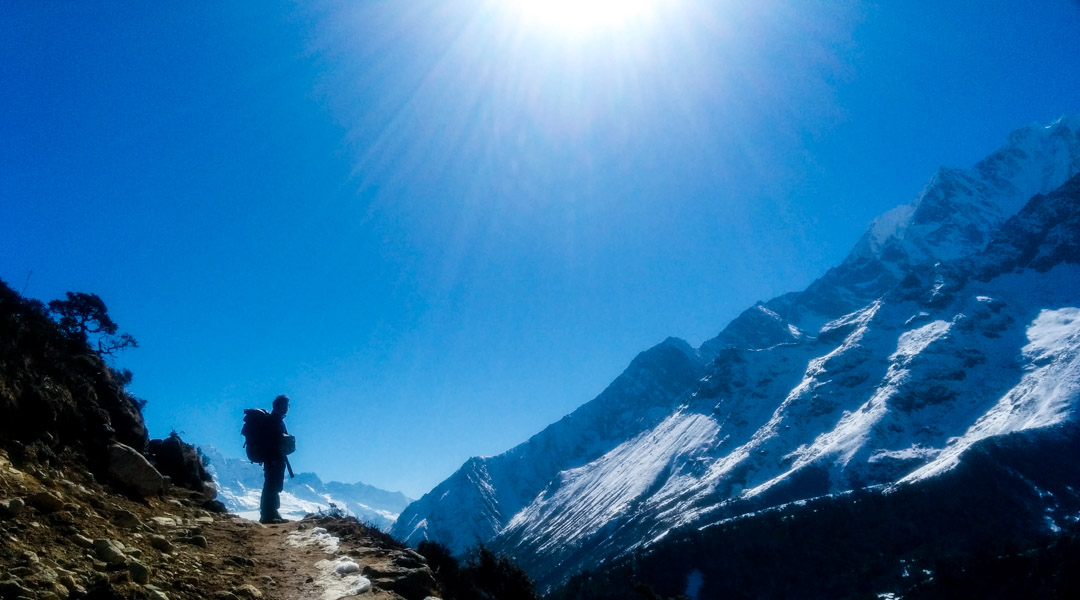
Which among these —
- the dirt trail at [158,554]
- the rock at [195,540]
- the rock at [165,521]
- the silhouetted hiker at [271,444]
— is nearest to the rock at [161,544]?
the dirt trail at [158,554]

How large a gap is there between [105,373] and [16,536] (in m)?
12.4

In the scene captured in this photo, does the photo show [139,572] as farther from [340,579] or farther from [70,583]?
[340,579]

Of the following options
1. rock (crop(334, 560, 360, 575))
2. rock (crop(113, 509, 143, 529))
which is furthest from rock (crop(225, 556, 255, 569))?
rock (crop(113, 509, 143, 529))

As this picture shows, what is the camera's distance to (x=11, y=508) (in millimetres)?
6688

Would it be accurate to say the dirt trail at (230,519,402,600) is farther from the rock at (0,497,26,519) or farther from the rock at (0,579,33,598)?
the rock at (0,579,33,598)

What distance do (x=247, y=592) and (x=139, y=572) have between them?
1.61m

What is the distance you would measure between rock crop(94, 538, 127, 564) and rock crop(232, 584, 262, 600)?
1.48 m

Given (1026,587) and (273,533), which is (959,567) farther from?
(273,533)

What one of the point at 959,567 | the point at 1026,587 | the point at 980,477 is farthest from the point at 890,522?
the point at 1026,587

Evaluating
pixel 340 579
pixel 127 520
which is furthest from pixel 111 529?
pixel 340 579

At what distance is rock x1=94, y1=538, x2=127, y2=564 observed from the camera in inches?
273

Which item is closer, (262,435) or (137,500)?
(137,500)

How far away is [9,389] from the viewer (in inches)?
372

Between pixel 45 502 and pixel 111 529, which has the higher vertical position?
pixel 45 502
